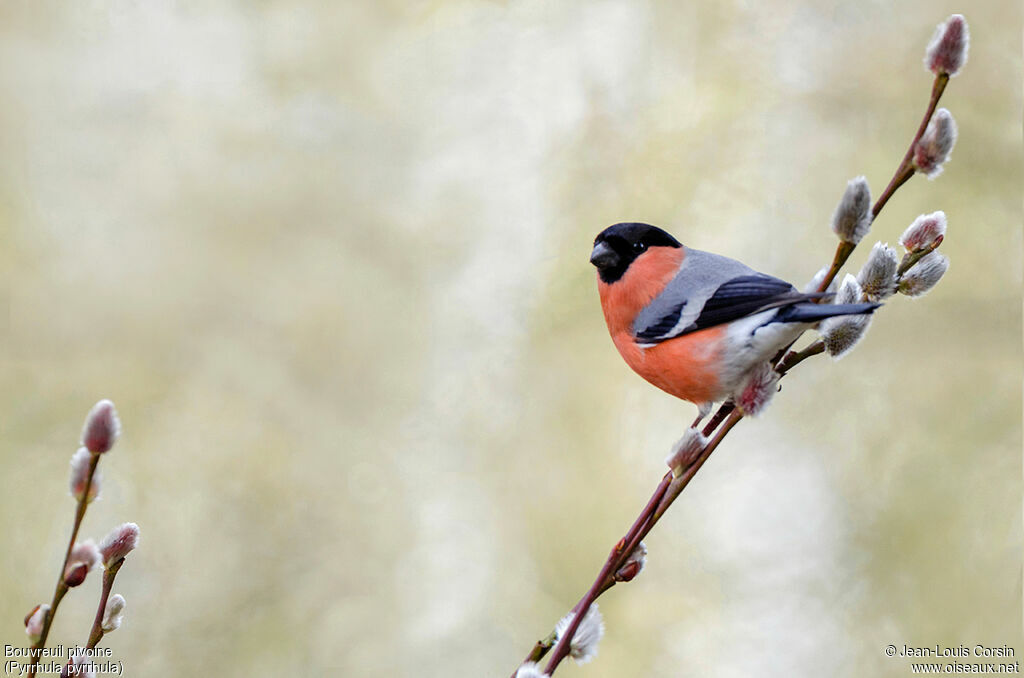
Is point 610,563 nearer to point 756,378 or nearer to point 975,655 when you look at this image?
point 756,378

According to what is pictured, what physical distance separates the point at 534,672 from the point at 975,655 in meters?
1.06

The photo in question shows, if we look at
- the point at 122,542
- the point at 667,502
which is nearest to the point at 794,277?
the point at 667,502

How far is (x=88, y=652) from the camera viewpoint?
0.56m

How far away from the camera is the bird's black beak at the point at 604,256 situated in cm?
83

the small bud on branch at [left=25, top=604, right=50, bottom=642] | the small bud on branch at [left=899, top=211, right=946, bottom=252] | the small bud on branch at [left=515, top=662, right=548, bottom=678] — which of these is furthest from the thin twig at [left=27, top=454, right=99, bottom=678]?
the small bud on branch at [left=899, top=211, right=946, bottom=252]

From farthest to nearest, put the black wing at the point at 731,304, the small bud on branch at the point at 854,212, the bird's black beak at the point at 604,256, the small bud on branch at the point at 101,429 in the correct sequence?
the bird's black beak at the point at 604,256 → the black wing at the point at 731,304 → the small bud on branch at the point at 854,212 → the small bud on branch at the point at 101,429

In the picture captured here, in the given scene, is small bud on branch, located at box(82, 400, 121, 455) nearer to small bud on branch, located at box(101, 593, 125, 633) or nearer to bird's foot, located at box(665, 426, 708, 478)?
small bud on branch, located at box(101, 593, 125, 633)

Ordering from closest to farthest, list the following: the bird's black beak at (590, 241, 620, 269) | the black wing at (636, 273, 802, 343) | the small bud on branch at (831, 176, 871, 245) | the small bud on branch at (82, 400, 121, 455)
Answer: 1. the small bud on branch at (82, 400, 121, 455)
2. the small bud on branch at (831, 176, 871, 245)
3. the black wing at (636, 273, 802, 343)
4. the bird's black beak at (590, 241, 620, 269)

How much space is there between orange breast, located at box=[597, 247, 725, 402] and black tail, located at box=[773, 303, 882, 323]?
7cm

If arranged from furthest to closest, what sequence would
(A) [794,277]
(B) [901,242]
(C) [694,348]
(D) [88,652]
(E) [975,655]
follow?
(A) [794,277], (E) [975,655], (C) [694,348], (B) [901,242], (D) [88,652]

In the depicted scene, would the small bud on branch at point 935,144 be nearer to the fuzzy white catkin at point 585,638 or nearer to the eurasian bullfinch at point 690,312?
the eurasian bullfinch at point 690,312

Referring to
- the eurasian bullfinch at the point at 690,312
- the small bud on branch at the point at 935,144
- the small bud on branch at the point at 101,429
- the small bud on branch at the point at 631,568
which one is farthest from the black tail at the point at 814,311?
the small bud on branch at the point at 101,429

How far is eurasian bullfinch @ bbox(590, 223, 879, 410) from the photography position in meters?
0.73

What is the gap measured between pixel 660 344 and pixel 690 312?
0.04 meters
